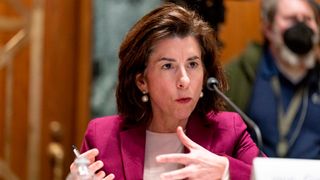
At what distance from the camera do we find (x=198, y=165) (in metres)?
1.33

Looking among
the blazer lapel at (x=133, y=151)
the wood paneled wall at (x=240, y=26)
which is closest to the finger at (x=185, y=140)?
the blazer lapel at (x=133, y=151)

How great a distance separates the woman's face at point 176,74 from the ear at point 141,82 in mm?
25

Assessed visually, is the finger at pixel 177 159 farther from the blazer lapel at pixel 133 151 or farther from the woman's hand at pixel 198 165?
the blazer lapel at pixel 133 151

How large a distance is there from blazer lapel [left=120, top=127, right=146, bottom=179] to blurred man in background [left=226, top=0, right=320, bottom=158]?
2.68ft

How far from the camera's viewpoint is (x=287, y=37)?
2.67m

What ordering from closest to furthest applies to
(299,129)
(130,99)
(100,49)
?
(130,99) < (299,129) < (100,49)

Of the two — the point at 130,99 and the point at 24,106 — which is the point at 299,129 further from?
the point at 24,106

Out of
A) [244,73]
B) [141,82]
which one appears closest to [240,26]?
[244,73]

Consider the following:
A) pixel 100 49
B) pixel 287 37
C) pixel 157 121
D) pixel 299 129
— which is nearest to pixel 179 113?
pixel 157 121

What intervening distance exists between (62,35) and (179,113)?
178 centimetres

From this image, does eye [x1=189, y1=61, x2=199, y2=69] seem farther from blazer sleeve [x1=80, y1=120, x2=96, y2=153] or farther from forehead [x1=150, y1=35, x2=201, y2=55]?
blazer sleeve [x1=80, y1=120, x2=96, y2=153]

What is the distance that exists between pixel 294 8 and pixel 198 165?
1489 mm

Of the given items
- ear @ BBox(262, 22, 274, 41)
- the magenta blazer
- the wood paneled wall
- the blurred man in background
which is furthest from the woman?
the wood paneled wall

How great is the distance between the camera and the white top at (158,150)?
4.81 feet
